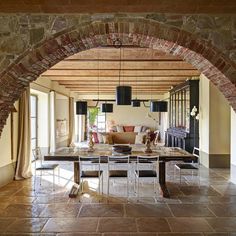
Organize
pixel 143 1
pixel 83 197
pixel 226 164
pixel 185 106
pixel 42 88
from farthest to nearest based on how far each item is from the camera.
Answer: pixel 185 106 < pixel 42 88 < pixel 226 164 < pixel 83 197 < pixel 143 1

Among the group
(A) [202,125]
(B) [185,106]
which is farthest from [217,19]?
(B) [185,106]

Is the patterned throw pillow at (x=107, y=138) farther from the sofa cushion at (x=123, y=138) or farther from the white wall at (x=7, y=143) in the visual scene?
the white wall at (x=7, y=143)

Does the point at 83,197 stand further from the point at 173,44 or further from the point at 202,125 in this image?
the point at 202,125

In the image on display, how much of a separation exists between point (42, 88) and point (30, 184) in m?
3.67

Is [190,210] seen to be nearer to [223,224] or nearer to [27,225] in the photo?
[223,224]

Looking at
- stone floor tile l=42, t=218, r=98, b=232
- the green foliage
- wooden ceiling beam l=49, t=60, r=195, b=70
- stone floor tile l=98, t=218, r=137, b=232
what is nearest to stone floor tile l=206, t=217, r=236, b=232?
stone floor tile l=98, t=218, r=137, b=232

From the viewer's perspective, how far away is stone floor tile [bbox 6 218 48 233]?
Result: 370 cm

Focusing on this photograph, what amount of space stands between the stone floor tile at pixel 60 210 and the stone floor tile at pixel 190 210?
1479mm

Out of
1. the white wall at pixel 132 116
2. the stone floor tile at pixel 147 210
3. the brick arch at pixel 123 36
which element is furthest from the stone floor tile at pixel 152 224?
the white wall at pixel 132 116

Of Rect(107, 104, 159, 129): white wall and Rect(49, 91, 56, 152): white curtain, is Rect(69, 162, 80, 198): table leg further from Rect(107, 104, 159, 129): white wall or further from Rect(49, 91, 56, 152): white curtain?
Rect(107, 104, 159, 129): white wall

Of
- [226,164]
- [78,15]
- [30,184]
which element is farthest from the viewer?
[226,164]

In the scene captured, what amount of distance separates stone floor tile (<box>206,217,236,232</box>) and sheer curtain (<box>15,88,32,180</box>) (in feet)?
13.9

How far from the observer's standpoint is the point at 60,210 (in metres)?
4.44

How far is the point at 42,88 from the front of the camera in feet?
29.3
